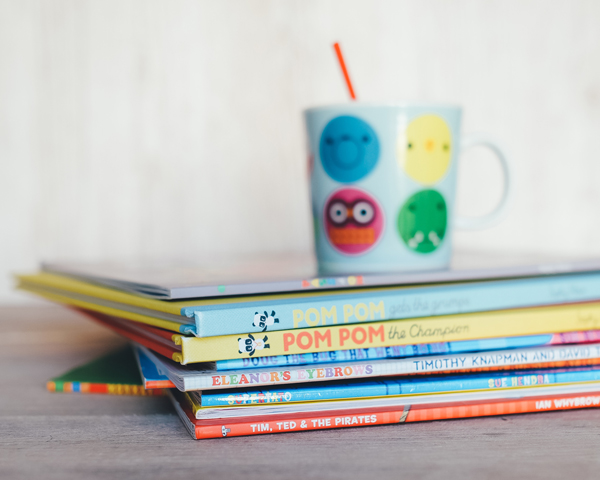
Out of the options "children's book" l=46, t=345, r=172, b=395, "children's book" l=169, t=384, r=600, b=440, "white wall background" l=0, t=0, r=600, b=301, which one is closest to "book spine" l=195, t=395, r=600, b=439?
"children's book" l=169, t=384, r=600, b=440

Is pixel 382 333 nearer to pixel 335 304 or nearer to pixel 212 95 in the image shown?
pixel 335 304

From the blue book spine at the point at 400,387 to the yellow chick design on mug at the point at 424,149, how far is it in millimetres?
177

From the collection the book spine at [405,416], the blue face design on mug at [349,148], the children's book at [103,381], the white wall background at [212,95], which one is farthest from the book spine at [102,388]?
the white wall background at [212,95]

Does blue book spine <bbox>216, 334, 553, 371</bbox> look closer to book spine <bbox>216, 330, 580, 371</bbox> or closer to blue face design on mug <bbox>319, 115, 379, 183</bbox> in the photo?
book spine <bbox>216, 330, 580, 371</bbox>

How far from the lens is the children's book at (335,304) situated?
38cm

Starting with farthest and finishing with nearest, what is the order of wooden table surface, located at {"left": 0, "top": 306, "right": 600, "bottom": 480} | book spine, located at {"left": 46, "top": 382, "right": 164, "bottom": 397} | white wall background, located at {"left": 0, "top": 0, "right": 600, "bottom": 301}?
white wall background, located at {"left": 0, "top": 0, "right": 600, "bottom": 301} → book spine, located at {"left": 46, "top": 382, "right": 164, "bottom": 397} → wooden table surface, located at {"left": 0, "top": 306, "right": 600, "bottom": 480}

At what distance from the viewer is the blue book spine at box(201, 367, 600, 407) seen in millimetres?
390

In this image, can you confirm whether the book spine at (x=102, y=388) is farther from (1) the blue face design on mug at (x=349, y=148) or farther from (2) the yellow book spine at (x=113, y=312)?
(1) the blue face design on mug at (x=349, y=148)

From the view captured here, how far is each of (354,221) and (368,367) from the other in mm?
147

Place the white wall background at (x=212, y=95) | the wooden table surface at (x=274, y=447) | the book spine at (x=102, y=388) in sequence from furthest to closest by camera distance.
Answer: the white wall background at (x=212, y=95)
the book spine at (x=102, y=388)
the wooden table surface at (x=274, y=447)

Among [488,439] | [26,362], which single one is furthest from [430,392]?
[26,362]

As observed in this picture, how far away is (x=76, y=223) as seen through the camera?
99 centimetres

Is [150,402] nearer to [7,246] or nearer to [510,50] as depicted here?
[7,246]

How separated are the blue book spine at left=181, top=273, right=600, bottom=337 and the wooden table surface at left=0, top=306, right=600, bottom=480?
0.08 meters
